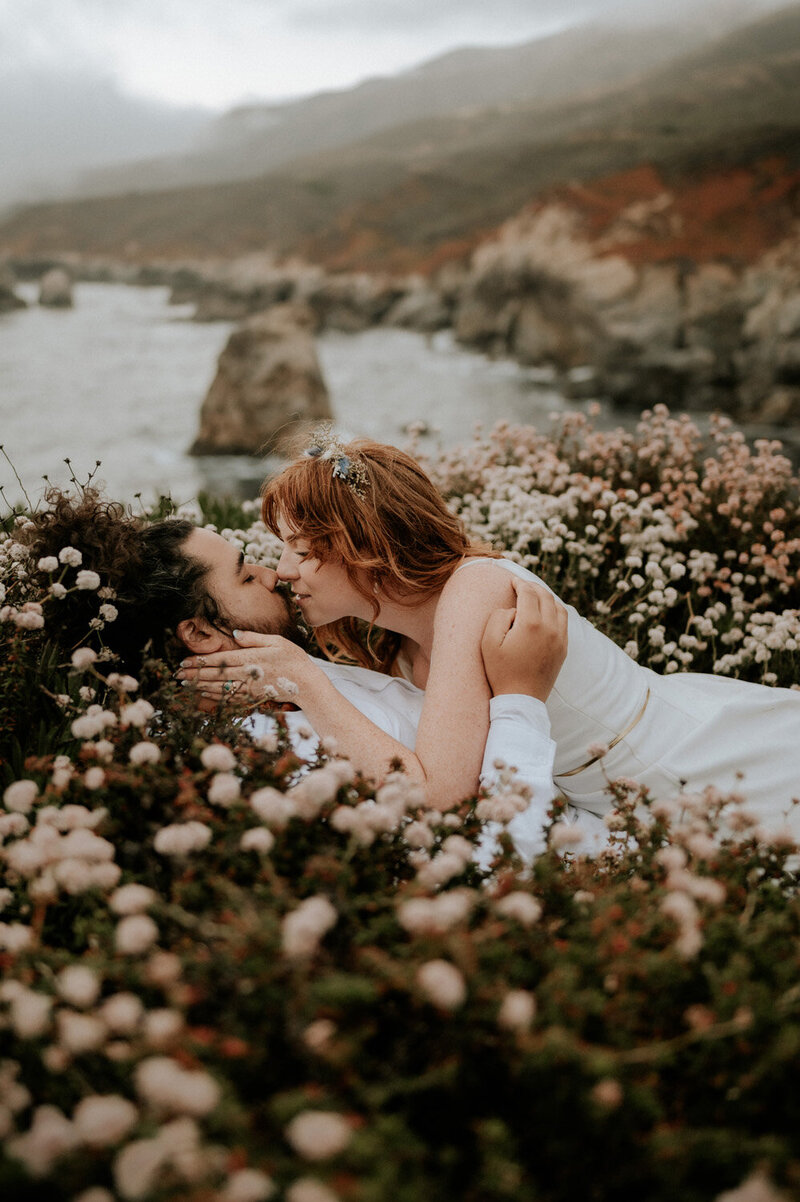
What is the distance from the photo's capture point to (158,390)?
8375 millimetres

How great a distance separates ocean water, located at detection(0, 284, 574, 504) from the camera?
23.4 feet

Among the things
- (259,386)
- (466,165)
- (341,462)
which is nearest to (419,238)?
(466,165)

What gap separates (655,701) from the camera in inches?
94.0

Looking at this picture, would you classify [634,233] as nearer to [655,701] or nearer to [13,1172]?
[655,701]

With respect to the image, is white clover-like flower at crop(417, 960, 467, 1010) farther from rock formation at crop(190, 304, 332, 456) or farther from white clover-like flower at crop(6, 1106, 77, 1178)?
rock formation at crop(190, 304, 332, 456)

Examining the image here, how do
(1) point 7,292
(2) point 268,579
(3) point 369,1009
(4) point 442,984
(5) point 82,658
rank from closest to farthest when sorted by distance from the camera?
1. (4) point 442,984
2. (3) point 369,1009
3. (5) point 82,658
4. (2) point 268,579
5. (1) point 7,292

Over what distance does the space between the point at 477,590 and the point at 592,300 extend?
9157 millimetres

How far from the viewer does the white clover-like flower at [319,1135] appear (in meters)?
0.56

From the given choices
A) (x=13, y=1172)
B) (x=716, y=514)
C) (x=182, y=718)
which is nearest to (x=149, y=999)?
(x=13, y=1172)

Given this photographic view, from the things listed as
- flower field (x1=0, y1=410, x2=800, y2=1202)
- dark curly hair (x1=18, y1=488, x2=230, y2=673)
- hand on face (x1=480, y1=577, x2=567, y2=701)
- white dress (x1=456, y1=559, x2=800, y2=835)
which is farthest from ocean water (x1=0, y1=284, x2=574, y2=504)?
flower field (x1=0, y1=410, x2=800, y2=1202)

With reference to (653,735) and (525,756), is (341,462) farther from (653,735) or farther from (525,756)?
(653,735)

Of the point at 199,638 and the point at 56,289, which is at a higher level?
the point at 56,289

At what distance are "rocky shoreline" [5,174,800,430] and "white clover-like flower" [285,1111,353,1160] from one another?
8.97 metres

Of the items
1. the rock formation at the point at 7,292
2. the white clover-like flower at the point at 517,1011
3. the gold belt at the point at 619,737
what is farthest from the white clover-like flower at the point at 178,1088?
the rock formation at the point at 7,292
